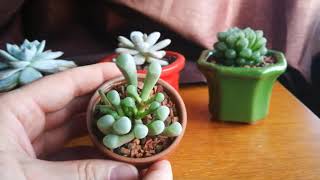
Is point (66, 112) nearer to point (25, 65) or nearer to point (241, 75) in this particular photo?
point (25, 65)

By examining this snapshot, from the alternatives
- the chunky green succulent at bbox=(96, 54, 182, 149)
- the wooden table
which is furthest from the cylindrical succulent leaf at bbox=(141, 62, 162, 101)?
the wooden table

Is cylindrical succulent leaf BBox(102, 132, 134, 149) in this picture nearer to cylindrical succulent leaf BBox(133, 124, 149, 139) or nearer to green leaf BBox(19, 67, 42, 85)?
cylindrical succulent leaf BBox(133, 124, 149, 139)

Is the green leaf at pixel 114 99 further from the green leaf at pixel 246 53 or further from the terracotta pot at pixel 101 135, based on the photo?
the green leaf at pixel 246 53

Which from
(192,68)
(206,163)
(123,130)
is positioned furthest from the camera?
(192,68)

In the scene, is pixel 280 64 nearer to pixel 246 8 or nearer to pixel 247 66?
pixel 247 66

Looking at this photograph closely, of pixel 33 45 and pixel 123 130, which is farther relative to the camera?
pixel 33 45

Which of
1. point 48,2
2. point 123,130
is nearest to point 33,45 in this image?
point 48,2

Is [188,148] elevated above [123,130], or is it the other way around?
[123,130]
